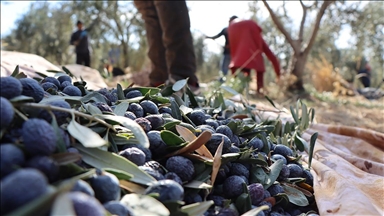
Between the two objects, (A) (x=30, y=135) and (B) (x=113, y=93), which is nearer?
(A) (x=30, y=135)

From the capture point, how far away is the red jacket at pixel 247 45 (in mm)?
4855

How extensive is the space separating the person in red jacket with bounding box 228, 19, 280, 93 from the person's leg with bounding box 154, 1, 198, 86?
194 centimetres

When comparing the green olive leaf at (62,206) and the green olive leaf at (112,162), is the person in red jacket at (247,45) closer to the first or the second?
the green olive leaf at (112,162)

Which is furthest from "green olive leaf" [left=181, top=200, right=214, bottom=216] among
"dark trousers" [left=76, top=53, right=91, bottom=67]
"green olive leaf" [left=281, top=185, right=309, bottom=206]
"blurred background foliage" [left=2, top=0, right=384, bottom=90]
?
"blurred background foliage" [left=2, top=0, right=384, bottom=90]

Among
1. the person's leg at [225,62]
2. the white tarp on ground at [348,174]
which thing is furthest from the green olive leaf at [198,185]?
the person's leg at [225,62]

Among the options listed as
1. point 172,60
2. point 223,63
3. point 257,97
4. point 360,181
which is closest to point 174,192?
point 360,181

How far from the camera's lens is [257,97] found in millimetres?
5156

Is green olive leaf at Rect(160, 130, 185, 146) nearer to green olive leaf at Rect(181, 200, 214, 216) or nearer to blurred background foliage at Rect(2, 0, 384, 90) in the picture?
green olive leaf at Rect(181, 200, 214, 216)

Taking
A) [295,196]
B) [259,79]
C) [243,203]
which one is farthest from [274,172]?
[259,79]

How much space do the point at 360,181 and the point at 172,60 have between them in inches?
79.5

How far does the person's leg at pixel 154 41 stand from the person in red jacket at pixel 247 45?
1.67 metres

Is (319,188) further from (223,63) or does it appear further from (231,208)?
(223,63)

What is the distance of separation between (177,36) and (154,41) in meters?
0.58

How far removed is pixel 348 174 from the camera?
3.93ft
